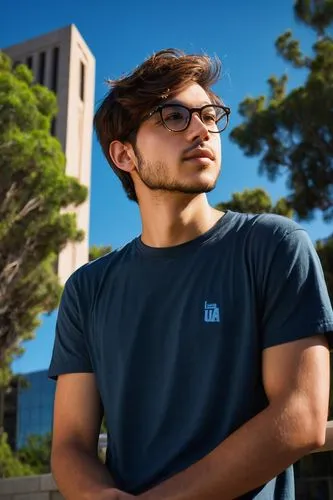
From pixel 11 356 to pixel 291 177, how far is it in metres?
8.76

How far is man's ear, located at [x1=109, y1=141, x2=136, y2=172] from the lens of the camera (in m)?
1.75

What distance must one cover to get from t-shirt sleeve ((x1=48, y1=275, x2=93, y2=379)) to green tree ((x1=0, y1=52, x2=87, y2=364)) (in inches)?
503

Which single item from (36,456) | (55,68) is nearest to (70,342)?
(36,456)

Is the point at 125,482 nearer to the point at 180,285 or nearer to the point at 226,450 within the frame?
the point at 226,450

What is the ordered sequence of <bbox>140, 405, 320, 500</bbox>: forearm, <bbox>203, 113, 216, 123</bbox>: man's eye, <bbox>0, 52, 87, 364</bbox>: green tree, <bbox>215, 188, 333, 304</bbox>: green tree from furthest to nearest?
<bbox>215, 188, 333, 304</bbox>: green tree
<bbox>0, 52, 87, 364</bbox>: green tree
<bbox>203, 113, 216, 123</bbox>: man's eye
<bbox>140, 405, 320, 500</bbox>: forearm

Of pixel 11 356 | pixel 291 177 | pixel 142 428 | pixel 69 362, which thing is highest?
pixel 291 177

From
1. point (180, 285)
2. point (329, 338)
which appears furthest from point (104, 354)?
point (329, 338)

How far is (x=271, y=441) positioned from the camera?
3.88 ft

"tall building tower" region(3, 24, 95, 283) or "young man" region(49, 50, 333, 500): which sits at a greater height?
"tall building tower" region(3, 24, 95, 283)

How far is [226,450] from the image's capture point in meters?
1.20

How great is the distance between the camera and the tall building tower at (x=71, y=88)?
97.5 feet

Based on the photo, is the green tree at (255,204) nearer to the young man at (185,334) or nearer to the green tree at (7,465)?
the green tree at (7,465)

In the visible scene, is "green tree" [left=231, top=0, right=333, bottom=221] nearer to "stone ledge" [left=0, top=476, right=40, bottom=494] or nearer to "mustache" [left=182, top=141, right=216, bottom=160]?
"stone ledge" [left=0, top=476, right=40, bottom=494]

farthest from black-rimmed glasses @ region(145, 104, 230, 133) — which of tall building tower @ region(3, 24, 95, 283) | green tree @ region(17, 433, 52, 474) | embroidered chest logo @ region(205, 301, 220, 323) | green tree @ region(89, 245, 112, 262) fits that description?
tall building tower @ region(3, 24, 95, 283)
